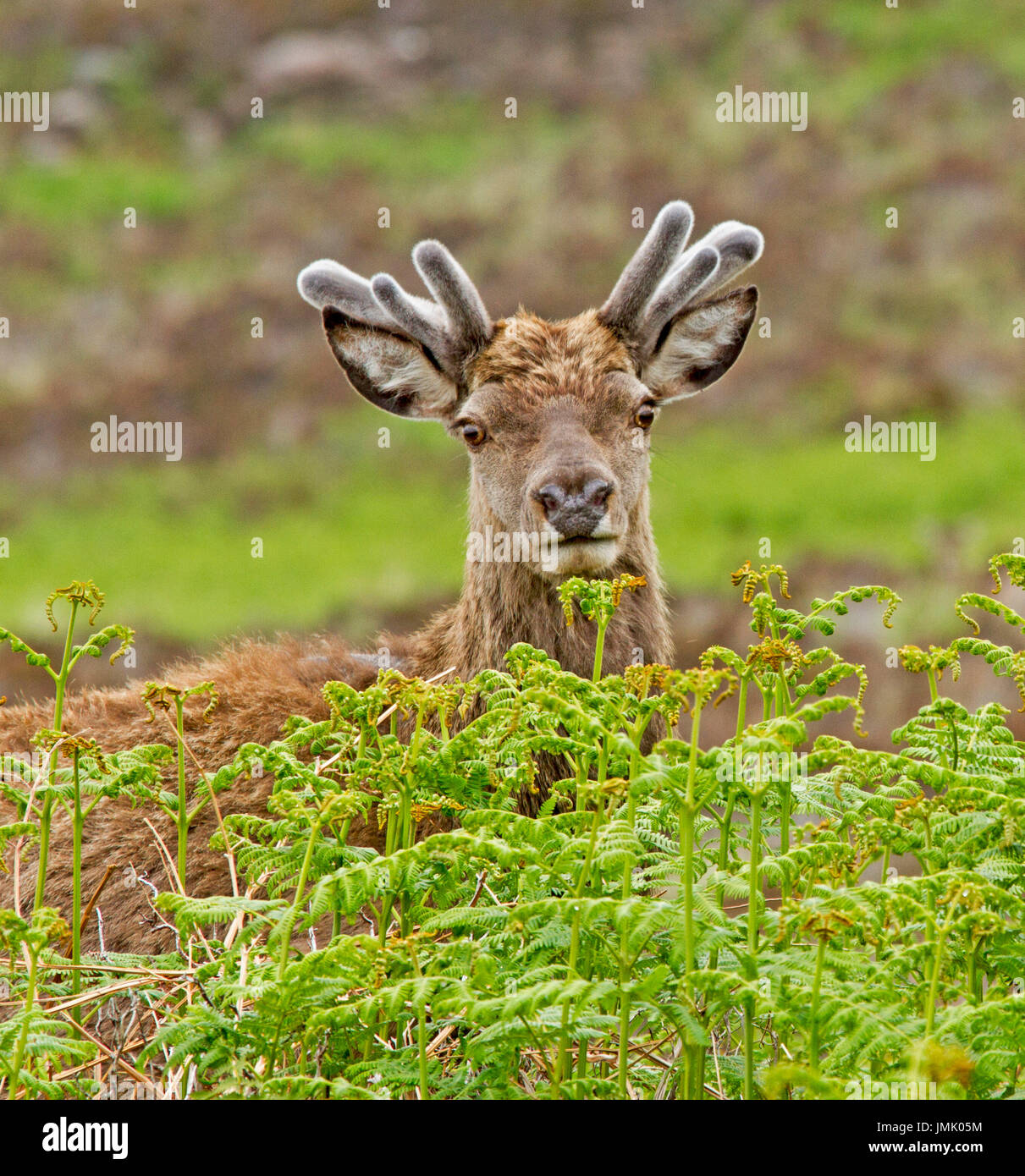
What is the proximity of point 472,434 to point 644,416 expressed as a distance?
0.70 meters

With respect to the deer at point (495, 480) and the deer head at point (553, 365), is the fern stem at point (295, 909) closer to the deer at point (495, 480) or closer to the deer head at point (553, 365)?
the deer at point (495, 480)

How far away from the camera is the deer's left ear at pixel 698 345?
22.0 ft

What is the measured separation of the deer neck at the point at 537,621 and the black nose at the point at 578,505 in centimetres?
26

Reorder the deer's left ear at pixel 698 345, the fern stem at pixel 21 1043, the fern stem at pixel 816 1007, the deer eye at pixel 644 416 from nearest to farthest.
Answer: the fern stem at pixel 816 1007, the fern stem at pixel 21 1043, the deer eye at pixel 644 416, the deer's left ear at pixel 698 345

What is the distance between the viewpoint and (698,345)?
6832 mm

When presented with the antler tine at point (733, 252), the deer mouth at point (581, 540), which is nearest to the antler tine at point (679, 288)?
the antler tine at point (733, 252)

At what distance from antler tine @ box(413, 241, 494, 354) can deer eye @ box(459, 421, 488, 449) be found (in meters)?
0.40

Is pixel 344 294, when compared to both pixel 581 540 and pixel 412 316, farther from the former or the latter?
pixel 581 540

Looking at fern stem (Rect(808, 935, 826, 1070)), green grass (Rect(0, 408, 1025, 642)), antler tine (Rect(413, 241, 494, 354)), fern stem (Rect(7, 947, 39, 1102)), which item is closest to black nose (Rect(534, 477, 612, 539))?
antler tine (Rect(413, 241, 494, 354))

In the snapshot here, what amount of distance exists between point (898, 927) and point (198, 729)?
3151 mm

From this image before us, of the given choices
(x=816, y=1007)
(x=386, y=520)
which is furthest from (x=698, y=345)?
(x=386, y=520)
